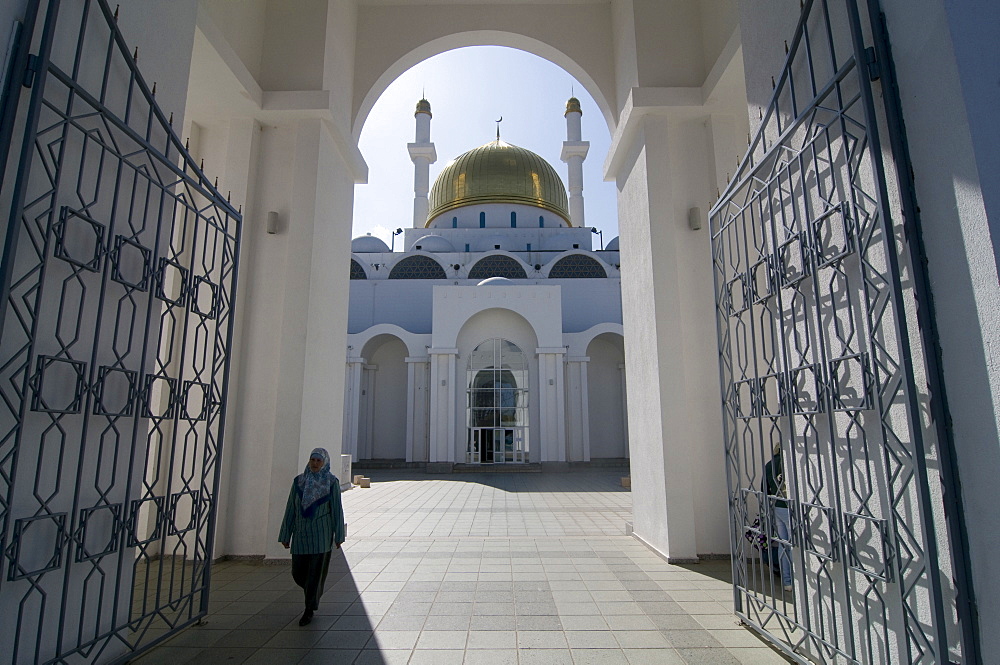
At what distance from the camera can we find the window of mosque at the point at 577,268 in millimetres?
21891

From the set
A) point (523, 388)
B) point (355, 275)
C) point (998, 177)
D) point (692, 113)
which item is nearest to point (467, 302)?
point (523, 388)

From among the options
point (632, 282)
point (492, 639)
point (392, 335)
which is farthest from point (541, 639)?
point (392, 335)

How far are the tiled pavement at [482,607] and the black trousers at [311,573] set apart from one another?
0.58ft

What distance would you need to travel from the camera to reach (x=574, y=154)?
93.6 feet

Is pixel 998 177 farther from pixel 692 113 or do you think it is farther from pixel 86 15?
pixel 692 113

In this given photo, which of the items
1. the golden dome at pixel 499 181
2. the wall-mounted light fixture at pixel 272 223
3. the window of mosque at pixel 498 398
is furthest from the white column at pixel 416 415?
the wall-mounted light fixture at pixel 272 223

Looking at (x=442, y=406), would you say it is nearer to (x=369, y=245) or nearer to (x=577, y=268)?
(x=577, y=268)

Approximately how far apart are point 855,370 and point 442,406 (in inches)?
565

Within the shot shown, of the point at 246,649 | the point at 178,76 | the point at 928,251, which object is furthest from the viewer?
the point at 178,76

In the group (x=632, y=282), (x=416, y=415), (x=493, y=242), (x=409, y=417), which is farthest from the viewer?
(x=493, y=242)

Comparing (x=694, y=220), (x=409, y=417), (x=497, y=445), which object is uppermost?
(x=694, y=220)

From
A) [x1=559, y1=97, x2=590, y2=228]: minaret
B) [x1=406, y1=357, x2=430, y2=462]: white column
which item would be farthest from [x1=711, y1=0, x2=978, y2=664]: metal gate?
[x1=559, y1=97, x2=590, y2=228]: minaret

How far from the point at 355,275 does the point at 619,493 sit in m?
14.4

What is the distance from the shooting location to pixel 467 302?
55.3 ft
